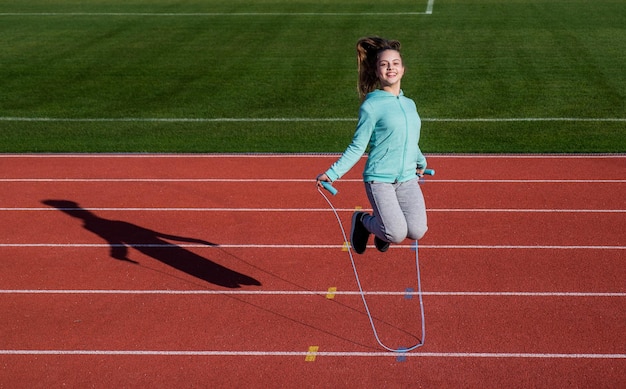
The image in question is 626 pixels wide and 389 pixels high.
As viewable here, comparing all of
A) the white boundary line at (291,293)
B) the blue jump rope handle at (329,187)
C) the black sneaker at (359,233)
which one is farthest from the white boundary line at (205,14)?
the blue jump rope handle at (329,187)

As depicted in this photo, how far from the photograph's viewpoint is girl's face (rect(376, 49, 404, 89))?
22.3 ft

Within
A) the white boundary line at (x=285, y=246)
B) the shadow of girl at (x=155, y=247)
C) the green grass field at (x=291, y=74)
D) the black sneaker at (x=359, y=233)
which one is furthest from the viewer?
the green grass field at (x=291, y=74)

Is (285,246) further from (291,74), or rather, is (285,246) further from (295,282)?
(291,74)

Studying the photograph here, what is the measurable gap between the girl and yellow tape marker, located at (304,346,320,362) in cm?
101

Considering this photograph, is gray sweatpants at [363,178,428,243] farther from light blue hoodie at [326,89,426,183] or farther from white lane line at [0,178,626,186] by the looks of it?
white lane line at [0,178,626,186]

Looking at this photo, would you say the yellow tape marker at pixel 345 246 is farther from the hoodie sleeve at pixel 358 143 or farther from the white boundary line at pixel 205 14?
the white boundary line at pixel 205 14

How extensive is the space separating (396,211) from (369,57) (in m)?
1.21

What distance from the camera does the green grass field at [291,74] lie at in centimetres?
1491

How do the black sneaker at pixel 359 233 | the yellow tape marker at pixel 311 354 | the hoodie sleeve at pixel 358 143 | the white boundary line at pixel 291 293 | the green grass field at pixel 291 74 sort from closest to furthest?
the hoodie sleeve at pixel 358 143
the yellow tape marker at pixel 311 354
the black sneaker at pixel 359 233
the white boundary line at pixel 291 293
the green grass field at pixel 291 74

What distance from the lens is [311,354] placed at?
696 cm

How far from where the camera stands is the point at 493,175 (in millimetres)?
12227

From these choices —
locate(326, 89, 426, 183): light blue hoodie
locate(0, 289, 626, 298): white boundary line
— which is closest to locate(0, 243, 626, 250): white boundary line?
locate(0, 289, 626, 298): white boundary line

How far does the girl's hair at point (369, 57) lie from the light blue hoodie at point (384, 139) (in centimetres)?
18

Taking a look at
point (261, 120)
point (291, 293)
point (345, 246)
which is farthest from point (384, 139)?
point (261, 120)
